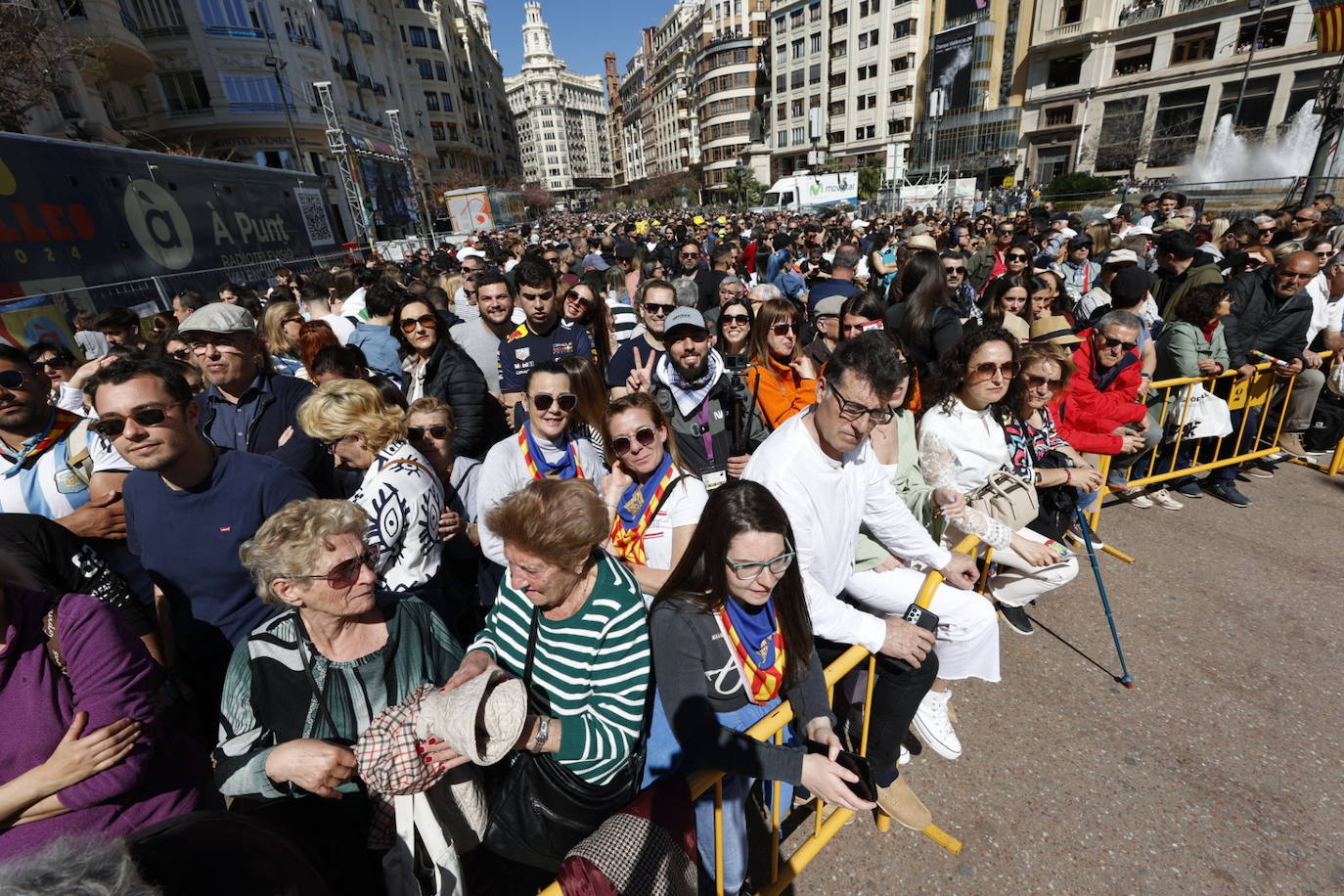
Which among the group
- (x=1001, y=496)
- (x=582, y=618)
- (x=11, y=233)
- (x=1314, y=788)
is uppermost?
(x=11, y=233)

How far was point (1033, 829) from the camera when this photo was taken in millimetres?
2699

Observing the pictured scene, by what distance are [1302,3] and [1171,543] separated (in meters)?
56.8

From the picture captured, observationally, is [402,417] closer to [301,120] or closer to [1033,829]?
[1033,829]

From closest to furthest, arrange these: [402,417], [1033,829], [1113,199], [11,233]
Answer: [1033,829]
[402,417]
[11,233]
[1113,199]

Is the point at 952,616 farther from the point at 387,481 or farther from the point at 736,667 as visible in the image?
the point at 387,481

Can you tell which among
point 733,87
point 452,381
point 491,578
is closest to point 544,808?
point 491,578

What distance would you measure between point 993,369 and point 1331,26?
697 inches

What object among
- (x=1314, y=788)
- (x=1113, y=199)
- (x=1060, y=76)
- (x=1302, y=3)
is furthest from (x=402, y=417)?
(x=1060, y=76)

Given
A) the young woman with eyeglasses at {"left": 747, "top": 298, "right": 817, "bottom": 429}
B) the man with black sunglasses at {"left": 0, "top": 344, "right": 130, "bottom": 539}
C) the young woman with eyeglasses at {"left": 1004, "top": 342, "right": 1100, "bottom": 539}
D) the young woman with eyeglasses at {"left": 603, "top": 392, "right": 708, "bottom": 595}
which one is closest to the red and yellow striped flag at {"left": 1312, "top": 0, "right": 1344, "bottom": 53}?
the young woman with eyeglasses at {"left": 1004, "top": 342, "right": 1100, "bottom": 539}

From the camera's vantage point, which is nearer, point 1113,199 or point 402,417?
point 402,417

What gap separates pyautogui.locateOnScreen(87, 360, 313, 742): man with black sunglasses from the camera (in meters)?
2.30

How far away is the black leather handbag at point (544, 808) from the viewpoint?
6.30 feet

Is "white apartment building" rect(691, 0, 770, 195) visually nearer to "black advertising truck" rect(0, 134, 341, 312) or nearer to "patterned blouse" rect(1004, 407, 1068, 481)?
"black advertising truck" rect(0, 134, 341, 312)

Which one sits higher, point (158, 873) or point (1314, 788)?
point (158, 873)
